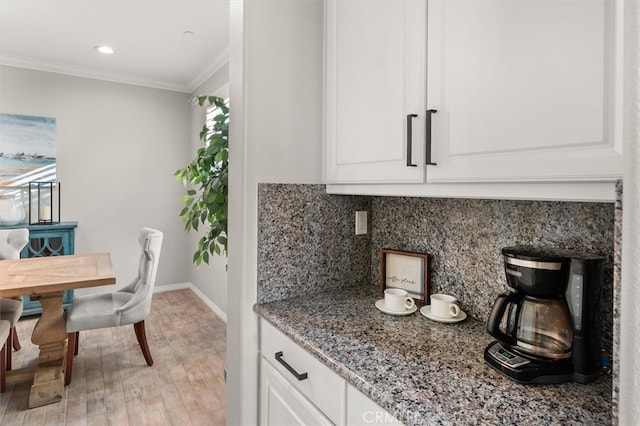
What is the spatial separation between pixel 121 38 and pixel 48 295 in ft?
7.12

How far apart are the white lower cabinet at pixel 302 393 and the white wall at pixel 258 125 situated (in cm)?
9

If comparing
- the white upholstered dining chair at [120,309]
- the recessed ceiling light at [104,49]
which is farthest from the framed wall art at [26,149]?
the white upholstered dining chair at [120,309]

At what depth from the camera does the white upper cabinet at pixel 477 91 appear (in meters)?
0.71

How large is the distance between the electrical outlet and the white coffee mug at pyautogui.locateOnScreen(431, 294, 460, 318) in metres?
0.48

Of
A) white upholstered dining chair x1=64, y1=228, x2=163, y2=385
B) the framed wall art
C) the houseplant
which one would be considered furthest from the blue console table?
the houseplant

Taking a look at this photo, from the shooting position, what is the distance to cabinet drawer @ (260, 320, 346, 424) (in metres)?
0.95

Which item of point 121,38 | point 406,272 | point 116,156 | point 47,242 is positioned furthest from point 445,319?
point 116,156

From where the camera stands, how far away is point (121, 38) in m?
3.12

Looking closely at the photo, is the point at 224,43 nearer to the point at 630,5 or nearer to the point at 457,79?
the point at 457,79

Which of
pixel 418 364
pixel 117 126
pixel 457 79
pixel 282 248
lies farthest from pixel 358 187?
pixel 117 126

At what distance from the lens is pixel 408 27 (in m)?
1.08

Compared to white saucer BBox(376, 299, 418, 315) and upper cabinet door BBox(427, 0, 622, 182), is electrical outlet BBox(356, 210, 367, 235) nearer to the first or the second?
white saucer BBox(376, 299, 418, 315)

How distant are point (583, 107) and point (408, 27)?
1.83 ft

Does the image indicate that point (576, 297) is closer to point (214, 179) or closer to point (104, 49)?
point (214, 179)
